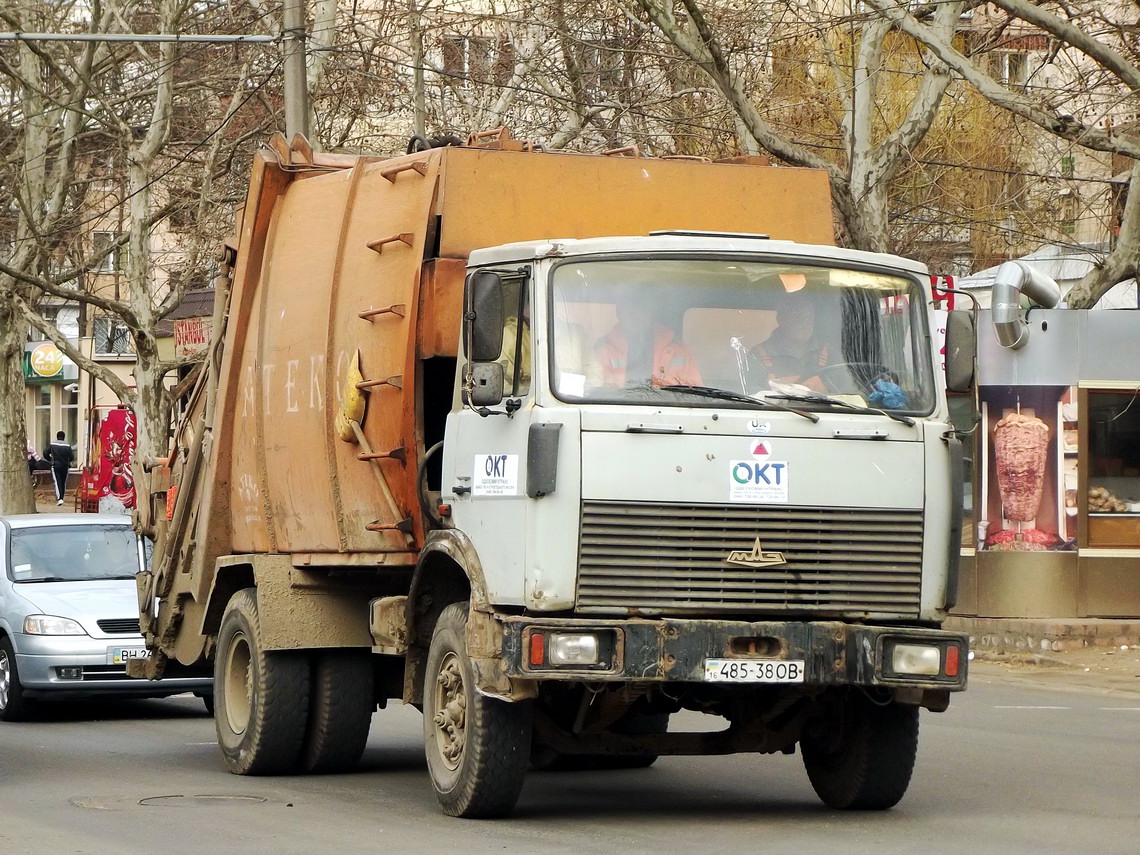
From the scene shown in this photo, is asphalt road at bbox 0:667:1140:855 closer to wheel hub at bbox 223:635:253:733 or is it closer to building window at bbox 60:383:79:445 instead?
wheel hub at bbox 223:635:253:733

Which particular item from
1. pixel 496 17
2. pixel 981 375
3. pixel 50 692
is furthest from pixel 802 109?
pixel 50 692

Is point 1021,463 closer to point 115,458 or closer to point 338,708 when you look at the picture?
point 338,708

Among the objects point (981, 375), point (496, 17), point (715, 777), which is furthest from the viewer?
point (496, 17)

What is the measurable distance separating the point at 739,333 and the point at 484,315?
1102 millimetres

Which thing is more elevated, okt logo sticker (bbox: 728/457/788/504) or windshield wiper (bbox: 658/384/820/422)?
windshield wiper (bbox: 658/384/820/422)

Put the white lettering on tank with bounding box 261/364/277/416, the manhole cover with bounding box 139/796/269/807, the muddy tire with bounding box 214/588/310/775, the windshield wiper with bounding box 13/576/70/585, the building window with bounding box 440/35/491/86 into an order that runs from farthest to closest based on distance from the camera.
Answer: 1. the building window with bounding box 440/35/491/86
2. the windshield wiper with bounding box 13/576/70/585
3. the white lettering on tank with bounding box 261/364/277/416
4. the muddy tire with bounding box 214/588/310/775
5. the manhole cover with bounding box 139/796/269/807

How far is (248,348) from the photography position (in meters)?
10.9

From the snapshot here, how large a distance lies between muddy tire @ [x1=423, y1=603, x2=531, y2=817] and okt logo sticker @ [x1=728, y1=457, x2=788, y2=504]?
4.30 ft

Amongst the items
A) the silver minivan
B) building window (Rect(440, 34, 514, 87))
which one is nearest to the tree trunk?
building window (Rect(440, 34, 514, 87))

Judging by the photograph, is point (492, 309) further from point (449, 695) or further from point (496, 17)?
point (496, 17)

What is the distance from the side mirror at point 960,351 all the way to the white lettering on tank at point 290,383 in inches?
139

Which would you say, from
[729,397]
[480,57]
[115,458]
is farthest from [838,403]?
[115,458]

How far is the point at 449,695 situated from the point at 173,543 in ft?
11.3

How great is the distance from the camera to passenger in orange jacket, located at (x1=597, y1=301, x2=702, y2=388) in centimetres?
821
